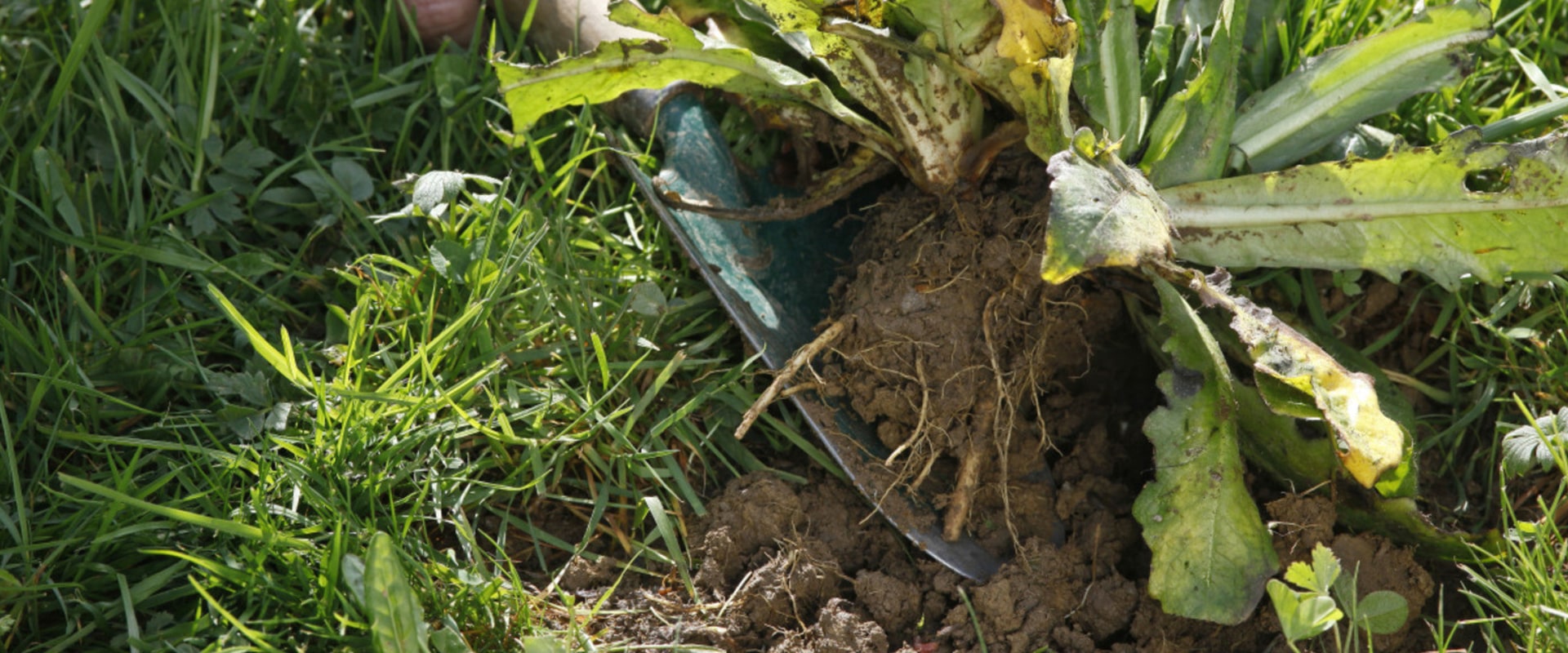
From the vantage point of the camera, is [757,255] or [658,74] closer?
[658,74]

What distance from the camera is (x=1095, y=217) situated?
1506 mm

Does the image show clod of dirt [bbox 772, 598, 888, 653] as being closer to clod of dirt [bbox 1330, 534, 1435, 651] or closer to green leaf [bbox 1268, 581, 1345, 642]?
green leaf [bbox 1268, 581, 1345, 642]

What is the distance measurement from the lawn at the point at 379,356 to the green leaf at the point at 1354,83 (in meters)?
0.14

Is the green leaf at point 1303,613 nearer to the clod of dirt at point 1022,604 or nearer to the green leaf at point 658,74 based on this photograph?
the clod of dirt at point 1022,604

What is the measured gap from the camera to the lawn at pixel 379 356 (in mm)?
1653

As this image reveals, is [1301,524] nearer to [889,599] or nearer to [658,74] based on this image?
[889,599]

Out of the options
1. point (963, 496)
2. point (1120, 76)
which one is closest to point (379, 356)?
point (963, 496)

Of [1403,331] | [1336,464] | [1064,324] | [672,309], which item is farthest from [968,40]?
[1403,331]

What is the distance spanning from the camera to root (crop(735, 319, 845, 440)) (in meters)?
1.84

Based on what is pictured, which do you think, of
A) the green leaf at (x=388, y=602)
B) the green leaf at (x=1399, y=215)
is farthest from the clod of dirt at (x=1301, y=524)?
the green leaf at (x=388, y=602)

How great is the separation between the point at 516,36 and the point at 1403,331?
5.91ft

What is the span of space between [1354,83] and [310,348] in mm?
1816

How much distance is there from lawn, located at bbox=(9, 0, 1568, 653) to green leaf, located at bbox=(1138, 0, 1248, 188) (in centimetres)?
27

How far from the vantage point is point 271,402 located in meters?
1.82
